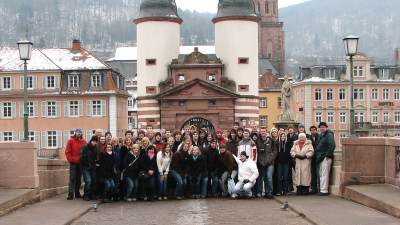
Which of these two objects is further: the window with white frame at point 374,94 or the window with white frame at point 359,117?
the window with white frame at point 359,117

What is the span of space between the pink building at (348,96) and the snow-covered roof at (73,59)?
22690mm

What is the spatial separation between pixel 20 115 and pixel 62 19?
11496 cm

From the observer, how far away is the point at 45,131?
63219 millimetres

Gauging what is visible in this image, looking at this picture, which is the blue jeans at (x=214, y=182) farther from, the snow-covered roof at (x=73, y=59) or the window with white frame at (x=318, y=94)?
the window with white frame at (x=318, y=94)

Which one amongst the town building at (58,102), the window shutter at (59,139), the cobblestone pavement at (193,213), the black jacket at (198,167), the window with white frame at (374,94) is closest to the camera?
the cobblestone pavement at (193,213)

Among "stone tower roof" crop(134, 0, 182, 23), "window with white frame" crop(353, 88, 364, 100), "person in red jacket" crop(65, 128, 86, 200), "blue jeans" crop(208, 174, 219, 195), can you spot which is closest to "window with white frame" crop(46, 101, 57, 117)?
"stone tower roof" crop(134, 0, 182, 23)

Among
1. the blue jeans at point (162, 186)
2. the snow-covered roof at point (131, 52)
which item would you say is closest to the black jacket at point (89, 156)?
the blue jeans at point (162, 186)

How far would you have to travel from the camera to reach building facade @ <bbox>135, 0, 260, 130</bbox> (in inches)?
2064

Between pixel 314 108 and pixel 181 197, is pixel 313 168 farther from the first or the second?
pixel 314 108

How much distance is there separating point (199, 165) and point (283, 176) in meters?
2.15

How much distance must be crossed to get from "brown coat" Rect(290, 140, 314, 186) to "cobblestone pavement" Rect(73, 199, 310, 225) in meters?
1.33

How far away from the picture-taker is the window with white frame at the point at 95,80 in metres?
63.4

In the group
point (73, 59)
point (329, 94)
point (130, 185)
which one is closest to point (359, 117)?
point (329, 94)

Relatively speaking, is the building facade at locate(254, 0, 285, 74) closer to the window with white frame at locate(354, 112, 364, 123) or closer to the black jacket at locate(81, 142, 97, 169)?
the window with white frame at locate(354, 112, 364, 123)
